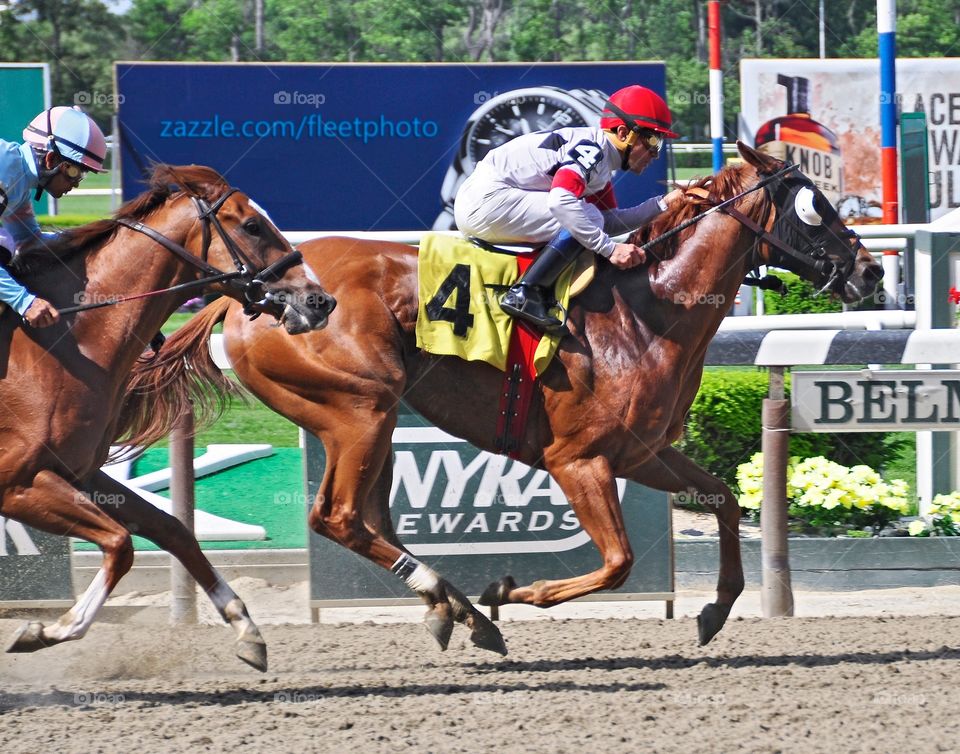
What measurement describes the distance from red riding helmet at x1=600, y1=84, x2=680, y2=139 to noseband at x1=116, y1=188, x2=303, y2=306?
1307 millimetres

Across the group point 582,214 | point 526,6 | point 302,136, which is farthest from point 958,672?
point 526,6

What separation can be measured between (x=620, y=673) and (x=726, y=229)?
5.27ft

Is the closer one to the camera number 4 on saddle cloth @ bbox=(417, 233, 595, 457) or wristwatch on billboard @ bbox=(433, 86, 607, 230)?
number 4 on saddle cloth @ bbox=(417, 233, 595, 457)

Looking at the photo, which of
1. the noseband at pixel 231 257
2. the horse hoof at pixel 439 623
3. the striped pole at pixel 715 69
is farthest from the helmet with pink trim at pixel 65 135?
the striped pole at pixel 715 69

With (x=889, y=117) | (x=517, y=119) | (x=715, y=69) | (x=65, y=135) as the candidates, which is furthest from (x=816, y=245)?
(x=715, y=69)

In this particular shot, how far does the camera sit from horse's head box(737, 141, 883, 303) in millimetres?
4648

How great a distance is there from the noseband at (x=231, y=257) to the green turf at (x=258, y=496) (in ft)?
5.77

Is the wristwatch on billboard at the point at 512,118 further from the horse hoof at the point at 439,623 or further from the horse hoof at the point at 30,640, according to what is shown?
the horse hoof at the point at 30,640

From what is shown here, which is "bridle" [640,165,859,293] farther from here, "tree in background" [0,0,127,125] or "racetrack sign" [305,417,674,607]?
"tree in background" [0,0,127,125]

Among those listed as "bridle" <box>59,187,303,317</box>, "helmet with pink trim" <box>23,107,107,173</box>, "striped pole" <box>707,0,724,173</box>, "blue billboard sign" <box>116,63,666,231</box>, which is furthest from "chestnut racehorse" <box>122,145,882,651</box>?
"striped pole" <box>707,0,724,173</box>

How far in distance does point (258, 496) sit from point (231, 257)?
2.17 meters

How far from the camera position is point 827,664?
446cm

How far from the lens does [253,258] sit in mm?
4102

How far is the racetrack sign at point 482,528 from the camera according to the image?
17.0 ft
